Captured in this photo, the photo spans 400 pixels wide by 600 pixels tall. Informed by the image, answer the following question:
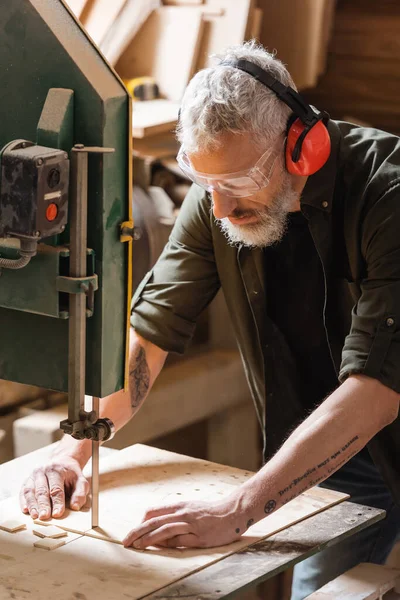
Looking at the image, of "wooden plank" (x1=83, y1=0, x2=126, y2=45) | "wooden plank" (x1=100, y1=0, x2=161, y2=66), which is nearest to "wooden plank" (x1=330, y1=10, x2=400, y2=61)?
"wooden plank" (x1=100, y1=0, x2=161, y2=66)

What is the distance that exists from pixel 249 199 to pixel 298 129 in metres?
0.20

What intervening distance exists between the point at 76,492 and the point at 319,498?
0.55m

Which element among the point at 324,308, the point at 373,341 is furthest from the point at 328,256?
the point at 373,341

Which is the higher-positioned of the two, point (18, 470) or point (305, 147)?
point (305, 147)

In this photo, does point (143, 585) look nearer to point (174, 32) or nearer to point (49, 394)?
point (49, 394)

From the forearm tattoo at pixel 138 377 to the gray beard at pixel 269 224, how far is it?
427 mm

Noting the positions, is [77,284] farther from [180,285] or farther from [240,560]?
[180,285]

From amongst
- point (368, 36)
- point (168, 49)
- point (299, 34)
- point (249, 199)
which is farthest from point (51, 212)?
point (368, 36)

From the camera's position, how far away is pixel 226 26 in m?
4.04

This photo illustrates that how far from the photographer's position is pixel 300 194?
238 cm

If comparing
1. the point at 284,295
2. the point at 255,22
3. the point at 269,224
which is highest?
the point at 255,22

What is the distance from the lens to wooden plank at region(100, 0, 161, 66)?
154 inches

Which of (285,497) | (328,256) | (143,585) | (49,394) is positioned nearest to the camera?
(143,585)

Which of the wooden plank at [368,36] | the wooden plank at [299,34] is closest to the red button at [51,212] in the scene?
the wooden plank at [299,34]
